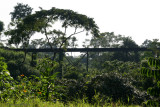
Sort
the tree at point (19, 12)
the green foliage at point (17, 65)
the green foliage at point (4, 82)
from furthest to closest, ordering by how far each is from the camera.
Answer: the tree at point (19, 12) → the green foliage at point (17, 65) → the green foliage at point (4, 82)

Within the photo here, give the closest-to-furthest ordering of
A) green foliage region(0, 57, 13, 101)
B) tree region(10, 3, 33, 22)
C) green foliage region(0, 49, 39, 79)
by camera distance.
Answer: green foliage region(0, 57, 13, 101) < green foliage region(0, 49, 39, 79) < tree region(10, 3, 33, 22)

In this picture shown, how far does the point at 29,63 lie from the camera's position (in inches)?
1060

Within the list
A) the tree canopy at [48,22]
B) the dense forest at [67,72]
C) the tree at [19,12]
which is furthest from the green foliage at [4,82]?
the tree at [19,12]

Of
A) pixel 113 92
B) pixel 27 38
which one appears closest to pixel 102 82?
pixel 113 92

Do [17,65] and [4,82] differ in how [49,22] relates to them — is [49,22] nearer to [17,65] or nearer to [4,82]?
[17,65]

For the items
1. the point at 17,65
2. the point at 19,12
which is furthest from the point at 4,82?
the point at 19,12

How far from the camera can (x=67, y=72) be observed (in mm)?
21969

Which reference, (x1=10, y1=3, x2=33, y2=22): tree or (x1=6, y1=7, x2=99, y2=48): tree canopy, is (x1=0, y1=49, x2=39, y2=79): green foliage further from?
(x1=10, y1=3, x2=33, y2=22): tree

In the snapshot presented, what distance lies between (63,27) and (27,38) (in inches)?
206

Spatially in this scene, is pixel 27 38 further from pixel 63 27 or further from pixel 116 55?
pixel 116 55

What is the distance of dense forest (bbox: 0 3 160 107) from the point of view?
18.8ft

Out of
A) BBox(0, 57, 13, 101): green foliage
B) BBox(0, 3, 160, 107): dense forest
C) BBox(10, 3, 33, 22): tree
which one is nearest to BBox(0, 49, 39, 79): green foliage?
BBox(0, 3, 160, 107): dense forest

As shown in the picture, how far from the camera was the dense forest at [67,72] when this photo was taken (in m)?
5.73

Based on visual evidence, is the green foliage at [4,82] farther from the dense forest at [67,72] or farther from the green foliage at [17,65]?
the green foliage at [17,65]
